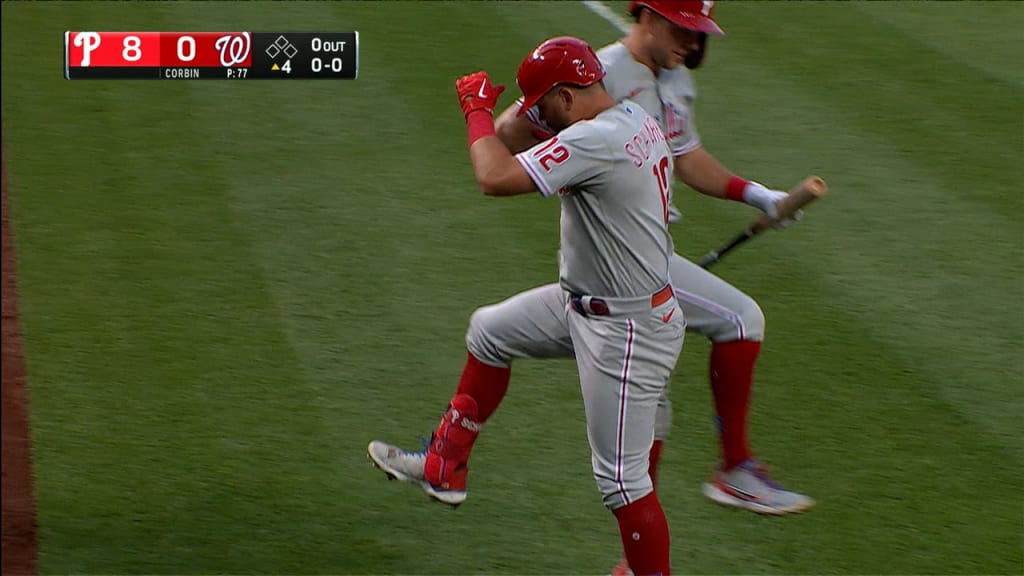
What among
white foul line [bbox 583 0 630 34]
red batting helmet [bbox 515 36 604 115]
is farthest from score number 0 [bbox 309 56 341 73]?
red batting helmet [bbox 515 36 604 115]

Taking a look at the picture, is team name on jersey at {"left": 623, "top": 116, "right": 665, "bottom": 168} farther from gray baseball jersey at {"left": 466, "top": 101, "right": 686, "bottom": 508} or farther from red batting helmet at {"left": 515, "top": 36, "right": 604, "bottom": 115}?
red batting helmet at {"left": 515, "top": 36, "right": 604, "bottom": 115}

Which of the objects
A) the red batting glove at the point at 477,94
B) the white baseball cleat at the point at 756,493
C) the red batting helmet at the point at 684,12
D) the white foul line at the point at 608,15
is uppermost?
the red batting helmet at the point at 684,12

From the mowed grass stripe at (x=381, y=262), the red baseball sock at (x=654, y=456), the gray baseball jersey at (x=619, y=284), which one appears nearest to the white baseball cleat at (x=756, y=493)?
the red baseball sock at (x=654, y=456)

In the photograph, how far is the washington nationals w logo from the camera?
1078 cm

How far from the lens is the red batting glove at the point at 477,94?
15.3 ft

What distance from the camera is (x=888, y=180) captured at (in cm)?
870

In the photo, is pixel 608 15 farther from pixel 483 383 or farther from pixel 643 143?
pixel 643 143

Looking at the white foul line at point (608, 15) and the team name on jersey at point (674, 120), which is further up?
the team name on jersey at point (674, 120)

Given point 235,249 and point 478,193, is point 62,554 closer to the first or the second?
point 235,249

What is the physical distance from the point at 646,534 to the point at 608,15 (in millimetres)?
7582

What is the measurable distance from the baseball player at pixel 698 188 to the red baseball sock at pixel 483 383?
1.87 ft

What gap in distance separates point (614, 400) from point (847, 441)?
5.55 feet
